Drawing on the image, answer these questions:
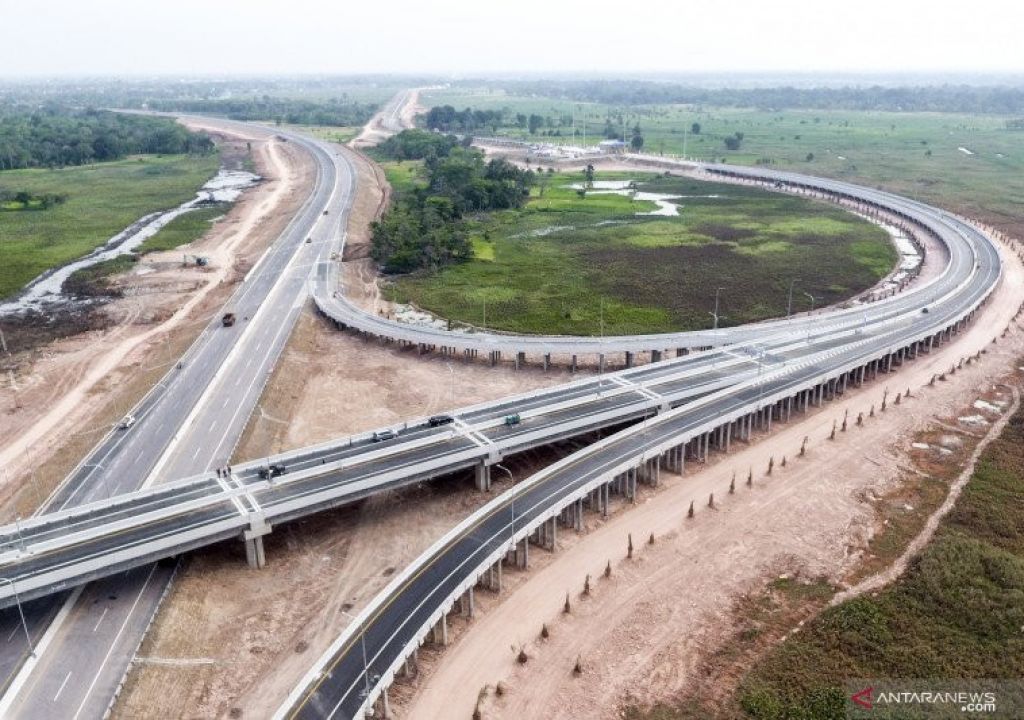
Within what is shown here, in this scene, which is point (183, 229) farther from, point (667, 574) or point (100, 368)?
point (667, 574)

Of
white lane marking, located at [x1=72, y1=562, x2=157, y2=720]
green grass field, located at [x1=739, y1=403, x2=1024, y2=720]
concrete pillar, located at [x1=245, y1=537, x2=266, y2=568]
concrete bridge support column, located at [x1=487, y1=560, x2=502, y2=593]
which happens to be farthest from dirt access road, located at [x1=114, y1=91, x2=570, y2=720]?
green grass field, located at [x1=739, y1=403, x2=1024, y2=720]

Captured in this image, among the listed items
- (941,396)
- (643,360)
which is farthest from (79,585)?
(941,396)

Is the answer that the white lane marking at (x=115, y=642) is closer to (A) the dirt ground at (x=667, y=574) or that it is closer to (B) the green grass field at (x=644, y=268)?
(A) the dirt ground at (x=667, y=574)

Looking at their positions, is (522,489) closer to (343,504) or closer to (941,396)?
(343,504)

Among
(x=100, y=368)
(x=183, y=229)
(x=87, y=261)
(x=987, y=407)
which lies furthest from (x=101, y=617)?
(x=183, y=229)

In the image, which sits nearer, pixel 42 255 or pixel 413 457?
pixel 413 457

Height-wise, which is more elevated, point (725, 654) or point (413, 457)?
point (413, 457)

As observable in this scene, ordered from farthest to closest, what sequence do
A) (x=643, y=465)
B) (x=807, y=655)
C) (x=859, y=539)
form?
(x=643, y=465) < (x=859, y=539) < (x=807, y=655)
